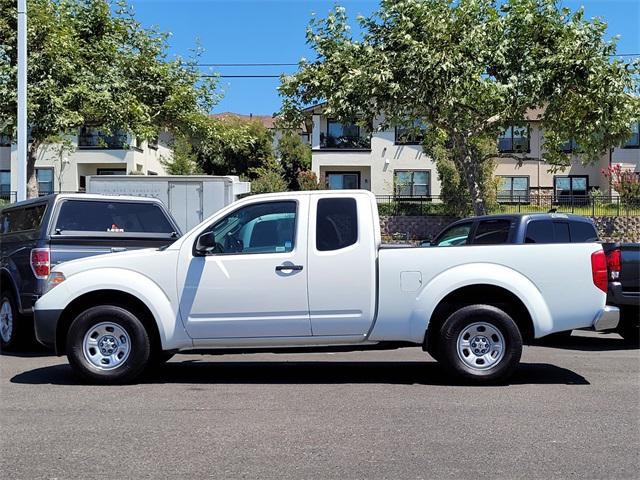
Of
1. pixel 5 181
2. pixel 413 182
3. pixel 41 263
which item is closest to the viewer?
pixel 41 263

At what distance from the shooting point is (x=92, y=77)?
20891mm

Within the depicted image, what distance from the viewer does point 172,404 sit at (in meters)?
6.94

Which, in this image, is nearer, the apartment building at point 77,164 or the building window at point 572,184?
the apartment building at point 77,164

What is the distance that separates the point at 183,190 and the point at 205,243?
1094 cm

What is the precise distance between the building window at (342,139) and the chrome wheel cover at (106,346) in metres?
34.2

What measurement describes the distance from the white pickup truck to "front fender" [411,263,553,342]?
0.01m

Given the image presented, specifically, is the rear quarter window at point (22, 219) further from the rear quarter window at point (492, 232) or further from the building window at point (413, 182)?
the building window at point (413, 182)

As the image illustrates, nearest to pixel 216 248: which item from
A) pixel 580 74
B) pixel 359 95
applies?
pixel 359 95

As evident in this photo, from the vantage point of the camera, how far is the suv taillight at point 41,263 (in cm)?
953

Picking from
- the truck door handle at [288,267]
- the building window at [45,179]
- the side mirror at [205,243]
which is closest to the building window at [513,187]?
the building window at [45,179]

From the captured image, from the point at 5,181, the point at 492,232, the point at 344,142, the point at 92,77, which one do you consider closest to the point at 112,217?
the point at 492,232

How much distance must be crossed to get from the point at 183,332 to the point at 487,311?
308cm

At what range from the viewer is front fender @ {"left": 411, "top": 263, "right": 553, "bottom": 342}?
24.9ft

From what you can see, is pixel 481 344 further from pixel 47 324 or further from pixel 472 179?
pixel 472 179
